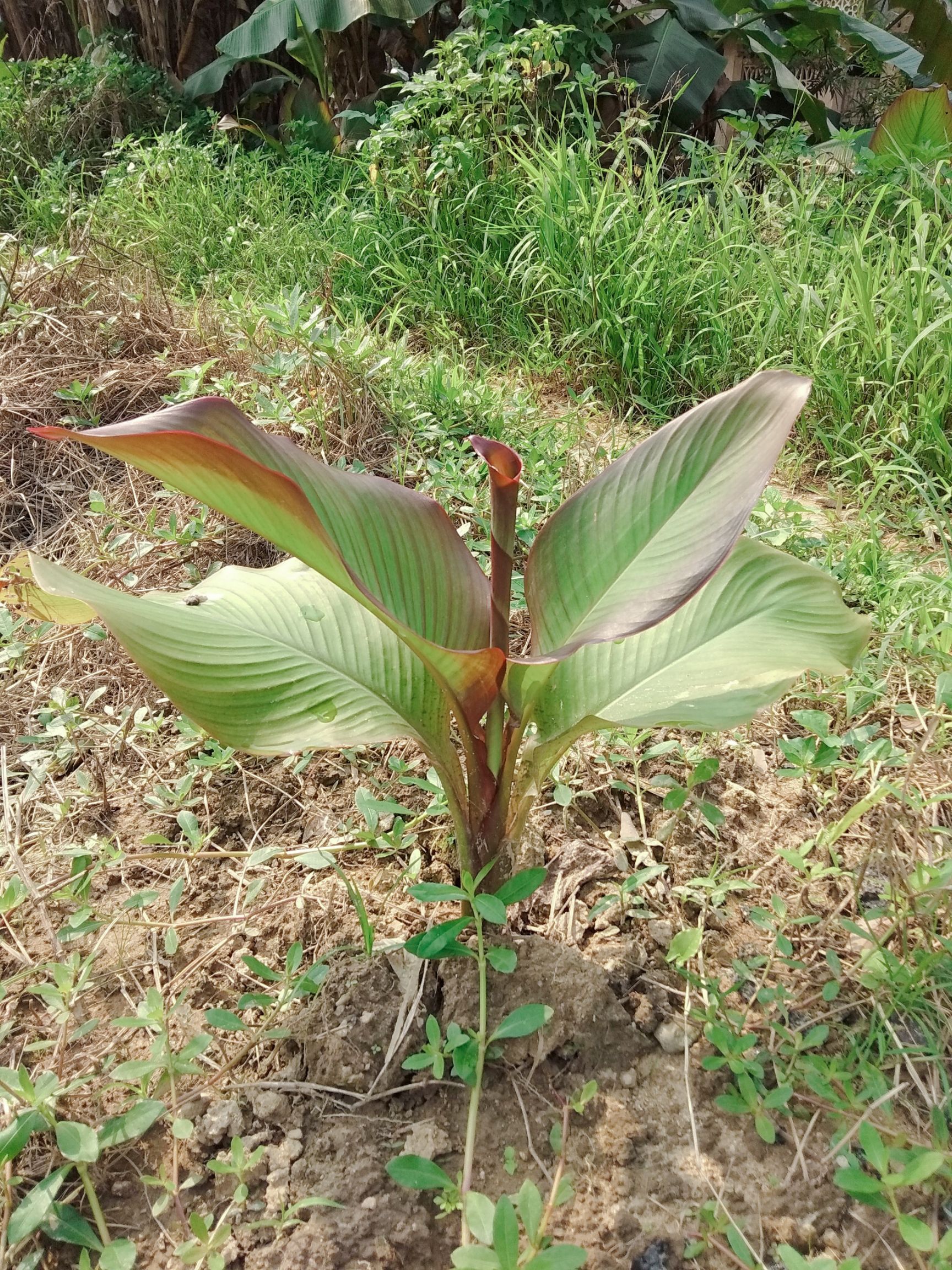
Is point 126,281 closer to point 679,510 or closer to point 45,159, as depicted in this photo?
point 679,510

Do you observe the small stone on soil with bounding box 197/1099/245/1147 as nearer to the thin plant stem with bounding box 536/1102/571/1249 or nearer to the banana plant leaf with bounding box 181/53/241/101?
the thin plant stem with bounding box 536/1102/571/1249

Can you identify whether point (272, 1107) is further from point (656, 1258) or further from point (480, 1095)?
point (656, 1258)

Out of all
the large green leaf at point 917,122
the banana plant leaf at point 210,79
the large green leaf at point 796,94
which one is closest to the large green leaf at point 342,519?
the large green leaf at point 917,122

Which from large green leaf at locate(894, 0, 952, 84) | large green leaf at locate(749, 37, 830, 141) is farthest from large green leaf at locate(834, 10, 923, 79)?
large green leaf at locate(749, 37, 830, 141)

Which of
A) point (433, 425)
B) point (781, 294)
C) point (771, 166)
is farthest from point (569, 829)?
point (771, 166)

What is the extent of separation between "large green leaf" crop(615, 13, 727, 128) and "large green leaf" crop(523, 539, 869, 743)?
4.01 metres

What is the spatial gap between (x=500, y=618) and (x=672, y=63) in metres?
4.33

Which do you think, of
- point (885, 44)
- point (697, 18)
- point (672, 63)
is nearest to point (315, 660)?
point (672, 63)

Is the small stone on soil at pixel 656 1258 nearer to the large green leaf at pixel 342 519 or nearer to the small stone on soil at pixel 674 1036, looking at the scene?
the small stone on soil at pixel 674 1036

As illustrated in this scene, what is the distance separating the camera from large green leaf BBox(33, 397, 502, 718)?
68cm

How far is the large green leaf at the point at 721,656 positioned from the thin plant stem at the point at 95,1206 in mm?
595

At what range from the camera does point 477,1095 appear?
0.82 meters

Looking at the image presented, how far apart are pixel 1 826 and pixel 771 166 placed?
117 inches

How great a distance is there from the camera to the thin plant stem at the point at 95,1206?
0.76 metres
